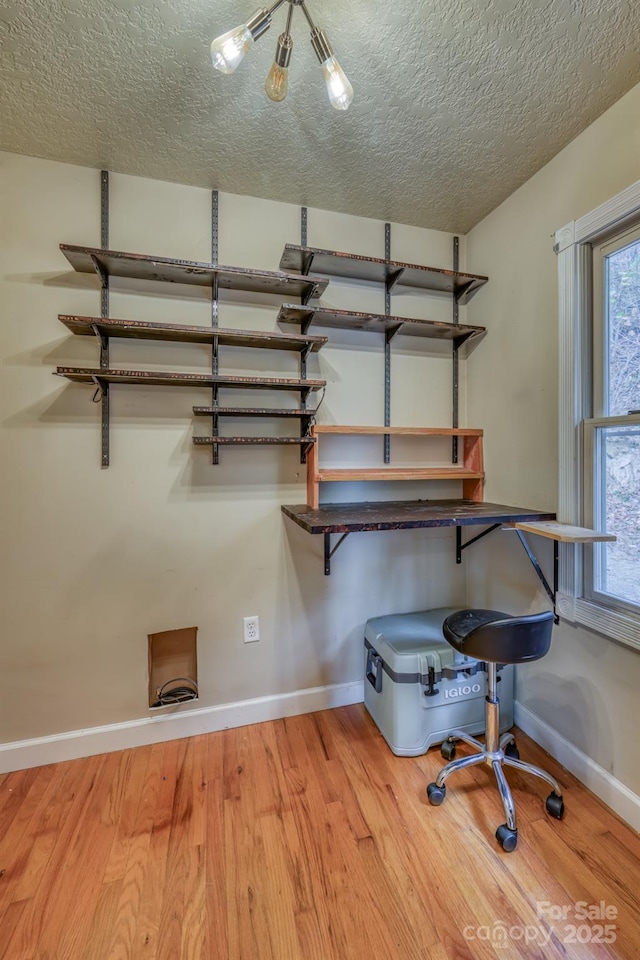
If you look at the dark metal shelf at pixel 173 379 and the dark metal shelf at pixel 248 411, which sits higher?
the dark metal shelf at pixel 173 379

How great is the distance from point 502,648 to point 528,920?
0.70 m

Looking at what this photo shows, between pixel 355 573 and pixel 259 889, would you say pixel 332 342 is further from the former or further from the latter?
pixel 259 889

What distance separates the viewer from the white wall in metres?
1.57

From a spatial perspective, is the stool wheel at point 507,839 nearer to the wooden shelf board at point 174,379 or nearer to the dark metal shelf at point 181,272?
the wooden shelf board at point 174,379

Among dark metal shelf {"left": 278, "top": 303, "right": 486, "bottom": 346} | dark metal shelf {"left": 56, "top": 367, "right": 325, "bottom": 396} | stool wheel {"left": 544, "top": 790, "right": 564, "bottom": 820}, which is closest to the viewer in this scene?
stool wheel {"left": 544, "top": 790, "right": 564, "bottom": 820}

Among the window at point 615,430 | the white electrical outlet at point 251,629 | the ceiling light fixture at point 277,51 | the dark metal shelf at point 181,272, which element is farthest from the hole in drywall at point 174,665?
the ceiling light fixture at point 277,51

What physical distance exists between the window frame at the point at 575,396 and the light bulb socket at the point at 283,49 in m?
1.19

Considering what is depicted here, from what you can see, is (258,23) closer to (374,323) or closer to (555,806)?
(374,323)

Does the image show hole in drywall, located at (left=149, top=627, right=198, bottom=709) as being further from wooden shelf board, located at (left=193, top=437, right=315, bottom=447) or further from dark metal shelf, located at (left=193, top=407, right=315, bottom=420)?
dark metal shelf, located at (left=193, top=407, right=315, bottom=420)

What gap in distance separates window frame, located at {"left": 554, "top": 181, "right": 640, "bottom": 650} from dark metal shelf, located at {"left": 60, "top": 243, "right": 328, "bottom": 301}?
3.25ft

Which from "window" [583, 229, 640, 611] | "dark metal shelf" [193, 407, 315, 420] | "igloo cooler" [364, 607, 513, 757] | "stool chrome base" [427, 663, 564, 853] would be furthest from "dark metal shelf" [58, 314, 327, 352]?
"stool chrome base" [427, 663, 564, 853]

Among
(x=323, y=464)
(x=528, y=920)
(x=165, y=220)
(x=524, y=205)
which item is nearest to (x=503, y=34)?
(x=524, y=205)

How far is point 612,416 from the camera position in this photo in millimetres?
1396

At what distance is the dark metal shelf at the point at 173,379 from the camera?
56.1 inches
